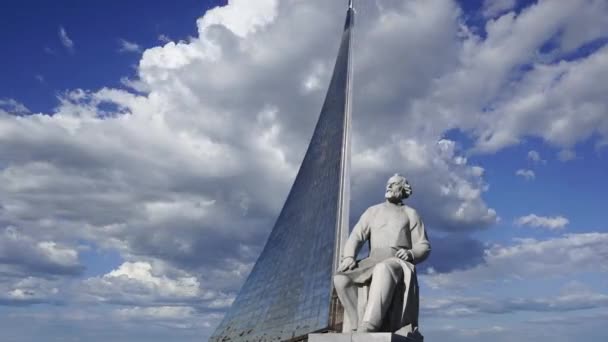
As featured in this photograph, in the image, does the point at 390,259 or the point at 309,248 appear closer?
the point at 390,259

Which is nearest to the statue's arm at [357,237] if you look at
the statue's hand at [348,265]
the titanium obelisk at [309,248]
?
the statue's hand at [348,265]

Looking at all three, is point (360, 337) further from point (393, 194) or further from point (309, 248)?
point (309, 248)

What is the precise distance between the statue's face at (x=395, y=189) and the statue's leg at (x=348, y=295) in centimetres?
112

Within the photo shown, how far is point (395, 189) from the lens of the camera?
6.61 metres

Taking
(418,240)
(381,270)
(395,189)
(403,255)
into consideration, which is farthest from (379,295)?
(395,189)

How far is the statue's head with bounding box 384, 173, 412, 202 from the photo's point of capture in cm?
661

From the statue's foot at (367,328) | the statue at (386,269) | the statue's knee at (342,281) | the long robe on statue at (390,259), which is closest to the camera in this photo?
the statue's foot at (367,328)

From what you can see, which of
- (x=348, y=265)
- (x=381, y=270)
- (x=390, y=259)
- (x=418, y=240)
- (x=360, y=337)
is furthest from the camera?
(x=418, y=240)

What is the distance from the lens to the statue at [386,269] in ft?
18.5

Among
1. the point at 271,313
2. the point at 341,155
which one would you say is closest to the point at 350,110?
the point at 341,155

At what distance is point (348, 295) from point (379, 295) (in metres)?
0.45

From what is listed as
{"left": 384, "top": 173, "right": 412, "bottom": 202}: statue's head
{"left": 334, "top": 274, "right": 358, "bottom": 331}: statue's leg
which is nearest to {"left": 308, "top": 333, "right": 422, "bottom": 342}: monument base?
{"left": 334, "top": 274, "right": 358, "bottom": 331}: statue's leg

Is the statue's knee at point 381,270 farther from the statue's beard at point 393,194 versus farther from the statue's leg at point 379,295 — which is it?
the statue's beard at point 393,194

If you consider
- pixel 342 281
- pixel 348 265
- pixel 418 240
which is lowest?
pixel 342 281
